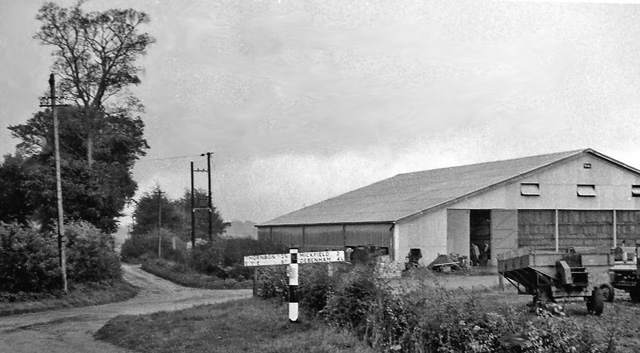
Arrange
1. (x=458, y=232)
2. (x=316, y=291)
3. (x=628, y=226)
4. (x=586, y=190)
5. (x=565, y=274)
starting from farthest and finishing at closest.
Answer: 1. (x=458, y=232)
2. (x=628, y=226)
3. (x=586, y=190)
4. (x=565, y=274)
5. (x=316, y=291)

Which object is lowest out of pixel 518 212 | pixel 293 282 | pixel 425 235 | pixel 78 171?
pixel 425 235

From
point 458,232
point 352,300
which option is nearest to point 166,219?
point 458,232

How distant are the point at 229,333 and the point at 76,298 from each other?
11.3 m

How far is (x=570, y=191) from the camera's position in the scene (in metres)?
24.4

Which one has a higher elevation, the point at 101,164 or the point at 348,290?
the point at 101,164

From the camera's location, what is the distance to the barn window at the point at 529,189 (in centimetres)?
2455

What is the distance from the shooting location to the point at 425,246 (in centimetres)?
2452

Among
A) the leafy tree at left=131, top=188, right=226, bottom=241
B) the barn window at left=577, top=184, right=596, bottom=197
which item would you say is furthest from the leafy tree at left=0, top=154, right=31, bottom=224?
the leafy tree at left=131, top=188, right=226, bottom=241

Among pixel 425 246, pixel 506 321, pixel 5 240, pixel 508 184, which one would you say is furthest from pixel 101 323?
pixel 508 184

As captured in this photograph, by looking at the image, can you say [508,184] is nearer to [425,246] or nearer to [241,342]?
[425,246]

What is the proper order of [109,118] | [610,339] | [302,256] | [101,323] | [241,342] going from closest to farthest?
[610,339], [241,342], [302,256], [101,323], [109,118]

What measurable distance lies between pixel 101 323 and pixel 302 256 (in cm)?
530

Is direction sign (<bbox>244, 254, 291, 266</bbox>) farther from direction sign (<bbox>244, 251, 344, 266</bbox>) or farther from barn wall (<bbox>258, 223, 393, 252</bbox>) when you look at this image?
barn wall (<bbox>258, 223, 393, 252</bbox>)

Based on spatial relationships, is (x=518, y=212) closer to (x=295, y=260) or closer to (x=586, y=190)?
(x=586, y=190)
